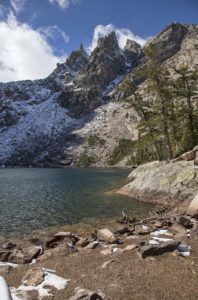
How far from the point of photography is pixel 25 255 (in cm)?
1866

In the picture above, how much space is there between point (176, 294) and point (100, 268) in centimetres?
409

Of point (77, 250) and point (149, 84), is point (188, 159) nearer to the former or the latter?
point (149, 84)

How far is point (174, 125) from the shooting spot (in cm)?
6244

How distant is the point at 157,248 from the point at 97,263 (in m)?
3.16

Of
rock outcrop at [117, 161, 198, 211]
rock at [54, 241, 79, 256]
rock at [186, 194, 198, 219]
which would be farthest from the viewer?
rock outcrop at [117, 161, 198, 211]

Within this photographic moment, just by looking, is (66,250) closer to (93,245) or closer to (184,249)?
(93,245)

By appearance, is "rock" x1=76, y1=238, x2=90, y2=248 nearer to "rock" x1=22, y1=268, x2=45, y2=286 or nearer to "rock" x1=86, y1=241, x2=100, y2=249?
"rock" x1=86, y1=241, x2=100, y2=249

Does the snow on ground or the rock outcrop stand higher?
the rock outcrop

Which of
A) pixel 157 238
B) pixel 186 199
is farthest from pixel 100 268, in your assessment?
pixel 186 199

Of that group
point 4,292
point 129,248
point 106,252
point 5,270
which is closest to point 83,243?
point 106,252

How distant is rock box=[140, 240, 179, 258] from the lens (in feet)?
55.6

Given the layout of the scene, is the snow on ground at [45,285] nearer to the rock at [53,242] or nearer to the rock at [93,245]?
the rock at [93,245]

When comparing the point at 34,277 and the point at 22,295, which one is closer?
the point at 22,295

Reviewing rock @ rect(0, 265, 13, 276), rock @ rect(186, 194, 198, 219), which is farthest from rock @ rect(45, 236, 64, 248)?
rock @ rect(186, 194, 198, 219)
